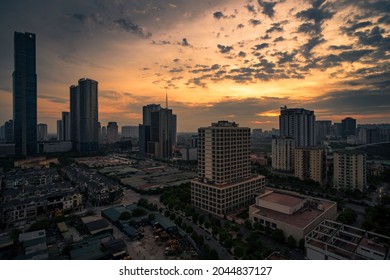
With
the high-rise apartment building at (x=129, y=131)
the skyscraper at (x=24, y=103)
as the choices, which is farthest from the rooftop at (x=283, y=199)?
the high-rise apartment building at (x=129, y=131)

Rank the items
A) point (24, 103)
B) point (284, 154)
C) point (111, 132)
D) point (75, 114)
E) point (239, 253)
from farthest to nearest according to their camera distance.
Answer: point (111, 132)
point (75, 114)
point (24, 103)
point (284, 154)
point (239, 253)

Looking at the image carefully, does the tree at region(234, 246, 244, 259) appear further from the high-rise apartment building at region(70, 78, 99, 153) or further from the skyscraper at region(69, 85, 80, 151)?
the skyscraper at region(69, 85, 80, 151)

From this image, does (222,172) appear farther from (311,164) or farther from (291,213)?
(311,164)

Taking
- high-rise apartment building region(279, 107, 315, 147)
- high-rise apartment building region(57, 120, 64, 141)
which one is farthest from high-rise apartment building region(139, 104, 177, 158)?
high-rise apartment building region(57, 120, 64, 141)

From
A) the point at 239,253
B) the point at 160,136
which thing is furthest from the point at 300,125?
the point at 239,253
